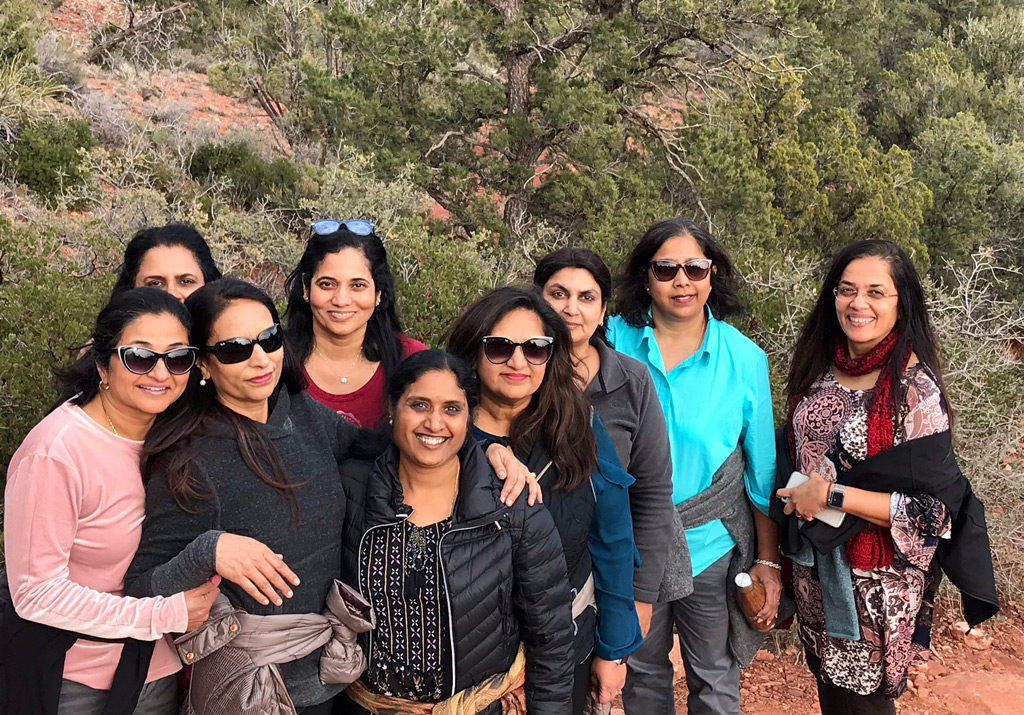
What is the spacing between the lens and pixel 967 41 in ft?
46.4

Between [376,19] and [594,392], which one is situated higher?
[376,19]

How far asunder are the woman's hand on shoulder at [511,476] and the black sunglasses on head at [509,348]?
0.25 m

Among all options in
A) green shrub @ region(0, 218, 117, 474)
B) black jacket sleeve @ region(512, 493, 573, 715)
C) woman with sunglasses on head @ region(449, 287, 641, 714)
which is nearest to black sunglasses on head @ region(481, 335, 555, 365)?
woman with sunglasses on head @ region(449, 287, 641, 714)

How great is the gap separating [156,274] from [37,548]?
115 cm

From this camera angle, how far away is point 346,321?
8.91ft

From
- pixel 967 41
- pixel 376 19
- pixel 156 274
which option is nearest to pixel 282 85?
pixel 376 19

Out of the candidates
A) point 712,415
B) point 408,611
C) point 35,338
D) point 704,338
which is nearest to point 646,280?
point 704,338

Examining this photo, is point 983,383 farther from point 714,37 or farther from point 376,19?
point 376,19

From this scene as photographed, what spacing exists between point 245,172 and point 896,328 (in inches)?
357

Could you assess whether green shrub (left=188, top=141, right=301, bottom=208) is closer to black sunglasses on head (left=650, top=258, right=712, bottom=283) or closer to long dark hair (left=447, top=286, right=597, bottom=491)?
black sunglasses on head (left=650, top=258, right=712, bottom=283)

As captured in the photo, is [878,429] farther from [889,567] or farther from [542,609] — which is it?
[542,609]

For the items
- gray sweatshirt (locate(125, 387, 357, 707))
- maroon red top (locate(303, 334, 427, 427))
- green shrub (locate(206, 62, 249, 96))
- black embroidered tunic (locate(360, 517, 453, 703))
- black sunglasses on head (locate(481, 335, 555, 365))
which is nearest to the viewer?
gray sweatshirt (locate(125, 387, 357, 707))

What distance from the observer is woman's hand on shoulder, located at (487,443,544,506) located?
2.07m

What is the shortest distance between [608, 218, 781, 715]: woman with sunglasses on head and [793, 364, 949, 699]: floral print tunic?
22cm
